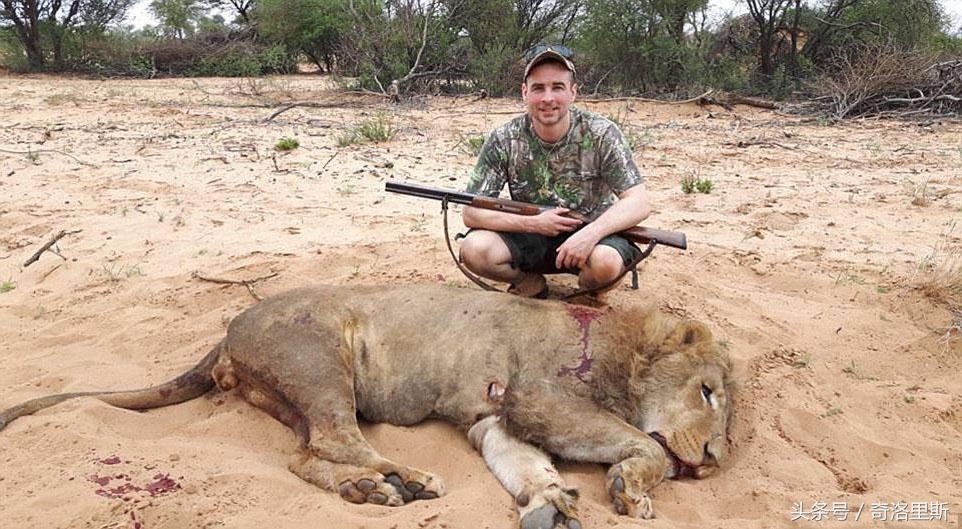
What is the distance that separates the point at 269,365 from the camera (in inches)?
144

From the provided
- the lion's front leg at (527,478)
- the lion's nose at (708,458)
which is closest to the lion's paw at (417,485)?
the lion's front leg at (527,478)

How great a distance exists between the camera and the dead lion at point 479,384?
3.28 m

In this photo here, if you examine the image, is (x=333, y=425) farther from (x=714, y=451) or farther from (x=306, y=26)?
(x=306, y=26)

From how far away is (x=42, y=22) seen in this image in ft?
71.9

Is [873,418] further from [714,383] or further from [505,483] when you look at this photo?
[505,483]

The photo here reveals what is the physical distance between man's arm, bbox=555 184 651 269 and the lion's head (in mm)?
749

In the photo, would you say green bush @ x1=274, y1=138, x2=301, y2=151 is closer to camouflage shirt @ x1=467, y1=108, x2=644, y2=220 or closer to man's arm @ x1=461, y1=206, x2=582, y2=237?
camouflage shirt @ x1=467, y1=108, x2=644, y2=220

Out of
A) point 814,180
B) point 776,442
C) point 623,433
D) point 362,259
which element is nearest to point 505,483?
point 623,433

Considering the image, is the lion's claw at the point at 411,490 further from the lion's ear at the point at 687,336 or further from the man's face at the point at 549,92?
the man's face at the point at 549,92

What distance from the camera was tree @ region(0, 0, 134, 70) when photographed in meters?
21.4

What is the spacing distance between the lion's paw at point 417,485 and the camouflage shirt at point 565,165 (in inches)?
87.5

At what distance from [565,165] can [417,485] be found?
2457mm

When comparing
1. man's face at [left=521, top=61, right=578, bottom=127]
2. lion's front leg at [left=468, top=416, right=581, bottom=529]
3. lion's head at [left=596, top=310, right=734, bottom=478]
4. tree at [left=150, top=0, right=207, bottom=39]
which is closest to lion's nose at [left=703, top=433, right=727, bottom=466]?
lion's head at [left=596, top=310, right=734, bottom=478]

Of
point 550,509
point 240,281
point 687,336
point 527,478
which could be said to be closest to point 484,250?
point 687,336
